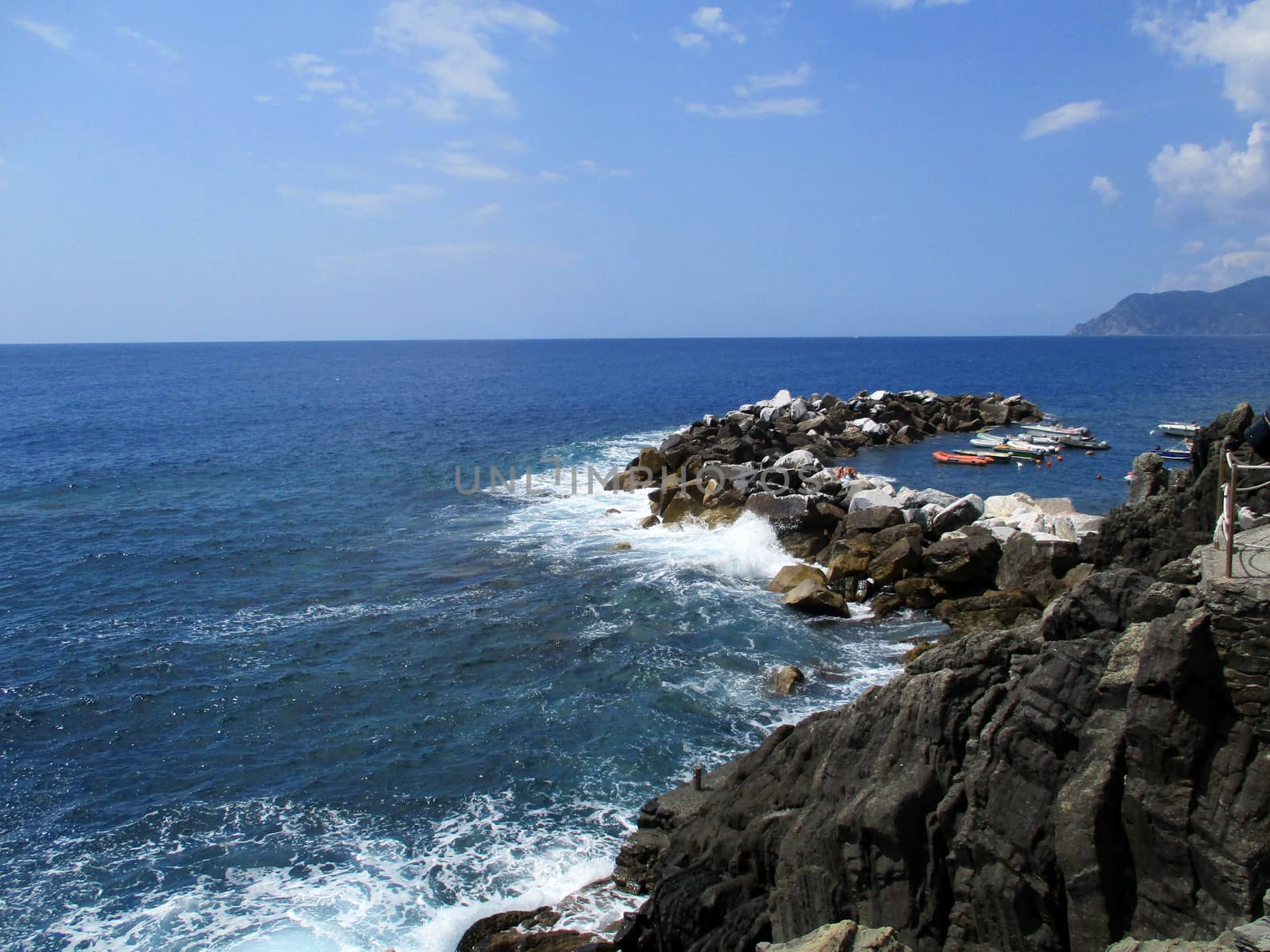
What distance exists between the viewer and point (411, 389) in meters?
108

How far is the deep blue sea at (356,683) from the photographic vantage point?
47.6 feet

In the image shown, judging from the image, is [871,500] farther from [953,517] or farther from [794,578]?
[794,578]

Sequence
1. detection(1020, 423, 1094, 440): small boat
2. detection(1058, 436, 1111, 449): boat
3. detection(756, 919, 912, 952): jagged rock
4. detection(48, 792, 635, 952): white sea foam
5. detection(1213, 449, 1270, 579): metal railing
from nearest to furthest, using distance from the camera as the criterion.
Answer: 1. detection(756, 919, 912, 952): jagged rock
2. detection(1213, 449, 1270, 579): metal railing
3. detection(48, 792, 635, 952): white sea foam
4. detection(1058, 436, 1111, 449): boat
5. detection(1020, 423, 1094, 440): small boat

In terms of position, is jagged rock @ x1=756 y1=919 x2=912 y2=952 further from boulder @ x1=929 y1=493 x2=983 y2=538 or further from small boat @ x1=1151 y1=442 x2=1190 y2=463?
small boat @ x1=1151 y1=442 x2=1190 y2=463

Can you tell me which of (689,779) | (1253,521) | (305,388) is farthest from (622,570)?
(305,388)

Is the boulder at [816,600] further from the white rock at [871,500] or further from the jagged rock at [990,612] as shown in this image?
the white rock at [871,500]

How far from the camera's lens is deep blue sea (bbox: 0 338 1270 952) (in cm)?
1450

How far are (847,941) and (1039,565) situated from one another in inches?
679

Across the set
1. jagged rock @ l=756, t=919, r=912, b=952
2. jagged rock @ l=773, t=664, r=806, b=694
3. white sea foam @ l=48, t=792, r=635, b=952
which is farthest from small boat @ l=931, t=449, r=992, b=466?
jagged rock @ l=756, t=919, r=912, b=952

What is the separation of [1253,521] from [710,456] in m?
28.8

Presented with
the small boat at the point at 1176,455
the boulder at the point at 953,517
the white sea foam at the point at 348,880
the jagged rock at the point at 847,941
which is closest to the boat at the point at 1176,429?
the small boat at the point at 1176,455

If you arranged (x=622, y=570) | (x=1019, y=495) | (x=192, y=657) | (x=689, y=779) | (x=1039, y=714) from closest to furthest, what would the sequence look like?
(x=1039, y=714) → (x=689, y=779) → (x=192, y=657) → (x=622, y=570) → (x=1019, y=495)

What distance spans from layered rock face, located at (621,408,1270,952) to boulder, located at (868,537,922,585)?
13.4 metres

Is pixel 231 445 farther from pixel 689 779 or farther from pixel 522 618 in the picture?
pixel 689 779
